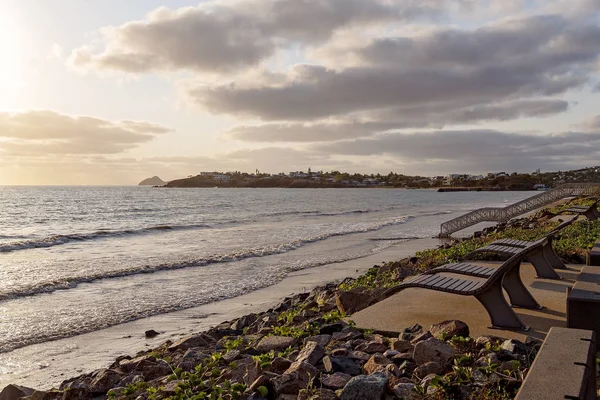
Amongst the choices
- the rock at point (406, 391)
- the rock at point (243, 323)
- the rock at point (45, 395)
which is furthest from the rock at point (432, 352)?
the rock at point (243, 323)

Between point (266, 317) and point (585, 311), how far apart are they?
18.6 ft

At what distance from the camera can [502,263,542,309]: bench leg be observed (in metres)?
6.82

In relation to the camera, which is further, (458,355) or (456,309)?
(456,309)

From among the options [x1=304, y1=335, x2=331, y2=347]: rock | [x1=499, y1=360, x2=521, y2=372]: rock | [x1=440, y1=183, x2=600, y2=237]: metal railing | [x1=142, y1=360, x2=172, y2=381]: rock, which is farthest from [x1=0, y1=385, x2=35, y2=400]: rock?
[x1=440, y1=183, x2=600, y2=237]: metal railing

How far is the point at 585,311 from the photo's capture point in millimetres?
4879

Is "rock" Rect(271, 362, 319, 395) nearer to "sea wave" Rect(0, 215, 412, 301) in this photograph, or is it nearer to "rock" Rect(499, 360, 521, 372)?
"rock" Rect(499, 360, 521, 372)

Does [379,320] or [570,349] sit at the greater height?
[570,349]

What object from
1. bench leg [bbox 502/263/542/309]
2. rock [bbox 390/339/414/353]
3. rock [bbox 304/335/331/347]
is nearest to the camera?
rock [bbox 390/339/414/353]

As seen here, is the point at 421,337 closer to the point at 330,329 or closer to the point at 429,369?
the point at 429,369

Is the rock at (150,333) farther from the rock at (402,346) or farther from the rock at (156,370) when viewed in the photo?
the rock at (402,346)

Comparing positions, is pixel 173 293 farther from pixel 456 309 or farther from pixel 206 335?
pixel 456 309

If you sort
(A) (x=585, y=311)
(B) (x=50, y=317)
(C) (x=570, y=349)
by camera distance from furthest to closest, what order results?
(B) (x=50, y=317), (A) (x=585, y=311), (C) (x=570, y=349)

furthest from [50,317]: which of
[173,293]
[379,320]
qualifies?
[379,320]

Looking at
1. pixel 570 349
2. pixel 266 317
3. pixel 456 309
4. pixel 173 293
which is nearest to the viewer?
pixel 570 349
